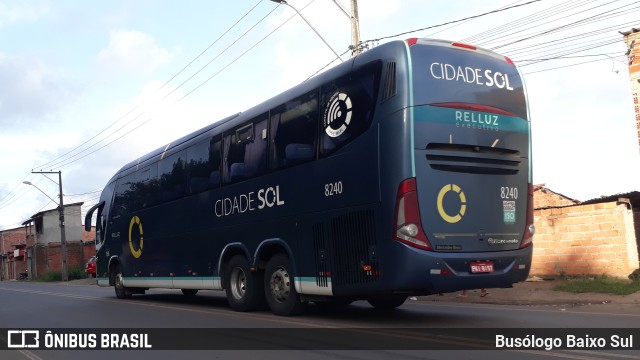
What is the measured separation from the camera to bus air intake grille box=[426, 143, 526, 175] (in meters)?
8.42

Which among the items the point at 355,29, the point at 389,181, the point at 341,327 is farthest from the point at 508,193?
the point at 355,29

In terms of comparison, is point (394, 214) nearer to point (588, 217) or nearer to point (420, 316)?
point (420, 316)

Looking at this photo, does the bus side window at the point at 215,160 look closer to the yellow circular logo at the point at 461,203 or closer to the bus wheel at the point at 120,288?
the yellow circular logo at the point at 461,203

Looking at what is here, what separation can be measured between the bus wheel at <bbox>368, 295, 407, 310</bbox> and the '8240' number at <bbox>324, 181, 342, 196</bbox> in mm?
2590

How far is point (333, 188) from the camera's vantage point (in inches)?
368

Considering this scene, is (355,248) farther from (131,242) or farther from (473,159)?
(131,242)

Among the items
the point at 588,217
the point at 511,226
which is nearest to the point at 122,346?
the point at 511,226

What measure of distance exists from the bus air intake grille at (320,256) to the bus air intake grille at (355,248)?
0.27 meters

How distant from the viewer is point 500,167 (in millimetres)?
8914

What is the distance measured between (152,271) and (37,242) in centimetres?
5750

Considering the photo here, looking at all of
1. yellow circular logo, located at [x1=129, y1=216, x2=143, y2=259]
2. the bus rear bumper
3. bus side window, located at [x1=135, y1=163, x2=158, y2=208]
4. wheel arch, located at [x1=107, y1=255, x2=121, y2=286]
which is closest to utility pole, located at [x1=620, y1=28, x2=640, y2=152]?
the bus rear bumper

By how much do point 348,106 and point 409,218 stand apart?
6.87 feet

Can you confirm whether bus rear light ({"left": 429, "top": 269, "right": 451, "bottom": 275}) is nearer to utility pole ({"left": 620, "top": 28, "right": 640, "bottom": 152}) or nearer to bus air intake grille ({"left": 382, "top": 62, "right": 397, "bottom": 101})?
bus air intake grille ({"left": 382, "top": 62, "right": 397, "bottom": 101})

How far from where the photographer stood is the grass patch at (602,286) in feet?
43.9
